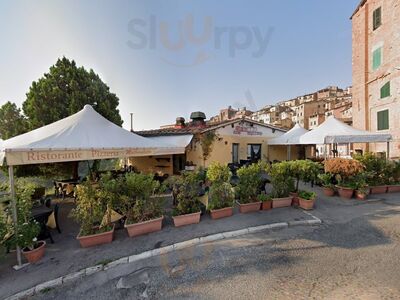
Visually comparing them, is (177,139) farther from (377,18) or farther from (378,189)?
(377,18)

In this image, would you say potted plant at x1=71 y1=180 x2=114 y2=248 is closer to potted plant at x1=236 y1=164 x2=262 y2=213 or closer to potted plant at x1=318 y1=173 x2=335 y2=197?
potted plant at x1=236 y1=164 x2=262 y2=213

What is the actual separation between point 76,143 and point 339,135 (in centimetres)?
1208

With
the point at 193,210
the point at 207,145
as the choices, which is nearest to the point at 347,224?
the point at 193,210

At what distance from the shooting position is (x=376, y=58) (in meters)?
19.8

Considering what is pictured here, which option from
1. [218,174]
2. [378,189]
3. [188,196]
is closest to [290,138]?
[378,189]

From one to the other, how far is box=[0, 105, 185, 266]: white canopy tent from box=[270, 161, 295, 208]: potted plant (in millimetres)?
4711

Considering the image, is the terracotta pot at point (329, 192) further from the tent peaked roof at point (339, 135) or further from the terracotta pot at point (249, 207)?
the terracotta pot at point (249, 207)

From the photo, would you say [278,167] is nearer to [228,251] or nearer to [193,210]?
[193,210]

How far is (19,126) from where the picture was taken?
12.5 meters

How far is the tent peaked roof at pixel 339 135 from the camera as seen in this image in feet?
36.3

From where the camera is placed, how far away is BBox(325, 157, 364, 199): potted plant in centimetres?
865

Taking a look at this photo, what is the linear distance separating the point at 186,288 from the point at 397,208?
8055mm

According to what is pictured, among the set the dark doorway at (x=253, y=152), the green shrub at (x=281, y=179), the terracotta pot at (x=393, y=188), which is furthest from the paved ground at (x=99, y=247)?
the dark doorway at (x=253, y=152)

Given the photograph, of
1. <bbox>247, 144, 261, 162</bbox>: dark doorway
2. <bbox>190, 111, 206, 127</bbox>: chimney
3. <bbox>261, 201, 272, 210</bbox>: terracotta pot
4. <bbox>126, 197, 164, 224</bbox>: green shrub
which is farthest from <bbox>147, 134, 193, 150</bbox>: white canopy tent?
<bbox>126, 197, 164, 224</bbox>: green shrub
